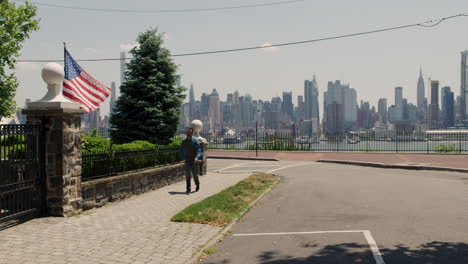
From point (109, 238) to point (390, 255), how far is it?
465 centimetres

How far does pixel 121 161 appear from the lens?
11641 millimetres

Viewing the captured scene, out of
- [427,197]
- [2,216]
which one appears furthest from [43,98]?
[427,197]

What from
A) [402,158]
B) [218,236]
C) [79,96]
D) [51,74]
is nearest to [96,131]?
[79,96]

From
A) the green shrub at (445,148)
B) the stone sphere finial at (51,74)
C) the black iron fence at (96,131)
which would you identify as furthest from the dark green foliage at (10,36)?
the green shrub at (445,148)

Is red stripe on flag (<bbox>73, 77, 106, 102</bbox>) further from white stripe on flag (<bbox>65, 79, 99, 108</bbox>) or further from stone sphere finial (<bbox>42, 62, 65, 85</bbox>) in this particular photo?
stone sphere finial (<bbox>42, 62, 65, 85</bbox>)

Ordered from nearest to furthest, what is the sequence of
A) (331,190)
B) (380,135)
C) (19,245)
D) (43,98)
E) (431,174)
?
(19,245), (43,98), (331,190), (431,174), (380,135)

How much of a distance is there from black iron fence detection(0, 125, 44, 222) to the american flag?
140 inches

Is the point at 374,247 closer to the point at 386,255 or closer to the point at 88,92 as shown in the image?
the point at 386,255

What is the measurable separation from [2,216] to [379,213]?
7866mm

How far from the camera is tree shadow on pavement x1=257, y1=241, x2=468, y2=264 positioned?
591 centimetres

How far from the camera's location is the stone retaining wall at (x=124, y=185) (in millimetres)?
9867

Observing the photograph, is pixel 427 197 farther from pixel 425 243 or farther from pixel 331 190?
pixel 425 243

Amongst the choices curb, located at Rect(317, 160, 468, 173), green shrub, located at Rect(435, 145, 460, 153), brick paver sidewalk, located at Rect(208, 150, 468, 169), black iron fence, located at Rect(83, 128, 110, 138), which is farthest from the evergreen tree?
green shrub, located at Rect(435, 145, 460, 153)

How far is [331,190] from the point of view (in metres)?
13.3
